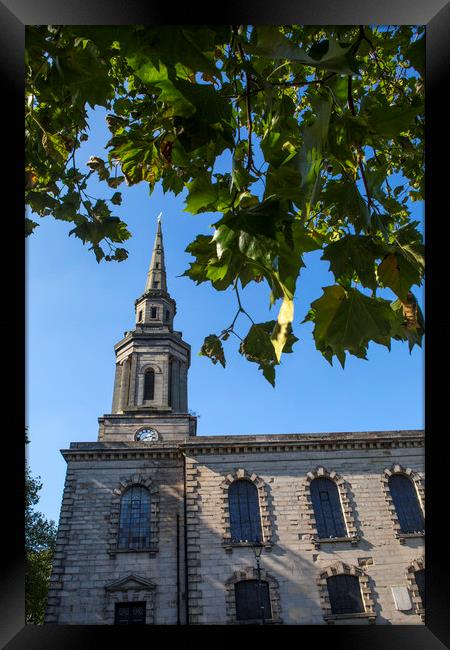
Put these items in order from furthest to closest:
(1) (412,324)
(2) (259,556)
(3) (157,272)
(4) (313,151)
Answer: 1. (3) (157,272)
2. (2) (259,556)
3. (1) (412,324)
4. (4) (313,151)

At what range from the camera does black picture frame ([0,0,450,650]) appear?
3.14ft

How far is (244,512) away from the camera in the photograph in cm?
2100

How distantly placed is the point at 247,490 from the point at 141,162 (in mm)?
21054

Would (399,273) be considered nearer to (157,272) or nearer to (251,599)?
(251,599)

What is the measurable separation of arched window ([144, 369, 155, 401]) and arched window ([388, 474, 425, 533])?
14.1 meters

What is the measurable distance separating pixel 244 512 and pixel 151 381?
10845 millimetres

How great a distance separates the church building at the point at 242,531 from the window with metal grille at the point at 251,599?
0.04 m

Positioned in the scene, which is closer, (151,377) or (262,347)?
(262,347)

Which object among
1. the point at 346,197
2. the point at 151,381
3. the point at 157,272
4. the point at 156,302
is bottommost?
the point at 346,197

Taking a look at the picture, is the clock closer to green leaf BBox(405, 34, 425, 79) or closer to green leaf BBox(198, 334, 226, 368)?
green leaf BBox(198, 334, 226, 368)

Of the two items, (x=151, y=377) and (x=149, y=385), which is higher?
(x=151, y=377)

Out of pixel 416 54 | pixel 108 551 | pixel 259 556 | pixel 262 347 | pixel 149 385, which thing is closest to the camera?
pixel 416 54

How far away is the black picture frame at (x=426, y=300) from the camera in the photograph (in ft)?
3.14

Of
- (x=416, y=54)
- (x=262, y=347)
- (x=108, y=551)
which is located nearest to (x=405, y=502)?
(x=108, y=551)
